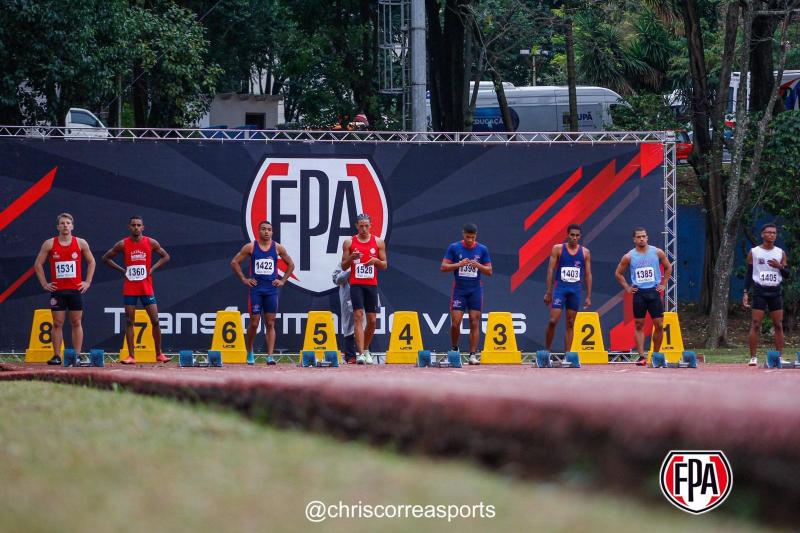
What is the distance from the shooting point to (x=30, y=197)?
64.6 ft

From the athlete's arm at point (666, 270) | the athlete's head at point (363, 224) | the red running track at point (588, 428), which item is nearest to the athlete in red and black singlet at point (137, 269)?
the athlete's head at point (363, 224)

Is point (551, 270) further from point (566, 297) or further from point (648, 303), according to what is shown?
point (648, 303)

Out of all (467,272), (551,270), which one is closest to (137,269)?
(467,272)

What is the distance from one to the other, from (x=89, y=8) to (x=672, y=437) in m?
22.7

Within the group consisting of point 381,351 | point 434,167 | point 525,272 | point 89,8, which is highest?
point 89,8

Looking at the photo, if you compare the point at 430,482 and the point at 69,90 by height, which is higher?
the point at 69,90

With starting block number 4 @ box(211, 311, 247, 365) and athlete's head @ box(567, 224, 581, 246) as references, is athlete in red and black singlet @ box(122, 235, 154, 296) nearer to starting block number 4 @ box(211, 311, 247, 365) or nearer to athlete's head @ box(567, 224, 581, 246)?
starting block number 4 @ box(211, 311, 247, 365)

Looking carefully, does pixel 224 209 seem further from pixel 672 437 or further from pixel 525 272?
pixel 672 437

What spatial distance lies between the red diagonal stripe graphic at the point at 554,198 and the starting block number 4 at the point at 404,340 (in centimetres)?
270

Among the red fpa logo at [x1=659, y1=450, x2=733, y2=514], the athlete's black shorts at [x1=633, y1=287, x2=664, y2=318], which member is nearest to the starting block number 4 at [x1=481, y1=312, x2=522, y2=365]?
the athlete's black shorts at [x1=633, y1=287, x2=664, y2=318]

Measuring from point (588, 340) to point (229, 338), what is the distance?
5.83 metres

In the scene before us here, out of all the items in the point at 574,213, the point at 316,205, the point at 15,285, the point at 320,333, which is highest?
the point at 316,205

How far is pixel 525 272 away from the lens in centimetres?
2025

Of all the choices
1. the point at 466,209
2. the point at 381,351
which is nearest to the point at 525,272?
the point at 466,209
